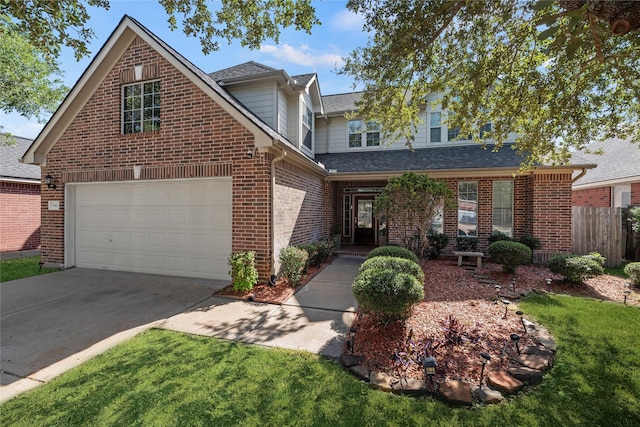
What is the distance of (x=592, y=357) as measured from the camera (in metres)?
3.60

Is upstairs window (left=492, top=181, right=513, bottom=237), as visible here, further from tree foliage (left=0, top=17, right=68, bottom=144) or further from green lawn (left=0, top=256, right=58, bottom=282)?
tree foliage (left=0, top=17, right=68, bottom=144)

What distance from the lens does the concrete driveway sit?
3.84 metres

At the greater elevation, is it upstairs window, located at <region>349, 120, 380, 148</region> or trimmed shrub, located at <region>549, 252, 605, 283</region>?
upstairs window, located at <region>349, 120, 380, 148</region>

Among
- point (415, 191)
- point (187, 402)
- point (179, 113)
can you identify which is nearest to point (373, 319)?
point (187, 402)

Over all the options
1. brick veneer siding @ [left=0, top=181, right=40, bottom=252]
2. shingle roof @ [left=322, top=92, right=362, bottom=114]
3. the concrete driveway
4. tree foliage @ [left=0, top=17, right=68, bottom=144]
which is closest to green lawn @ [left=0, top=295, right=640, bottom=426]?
the concrete driveway

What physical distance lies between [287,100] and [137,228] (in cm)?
666

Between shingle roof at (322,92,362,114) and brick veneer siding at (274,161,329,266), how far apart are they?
4288 millimetres

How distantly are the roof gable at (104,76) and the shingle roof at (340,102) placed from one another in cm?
638

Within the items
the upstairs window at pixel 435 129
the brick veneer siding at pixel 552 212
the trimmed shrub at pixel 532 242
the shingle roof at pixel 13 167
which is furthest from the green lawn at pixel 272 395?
the shingle roof at pixel 13 167

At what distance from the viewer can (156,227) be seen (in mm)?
7773

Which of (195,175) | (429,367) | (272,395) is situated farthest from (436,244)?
(272,395)

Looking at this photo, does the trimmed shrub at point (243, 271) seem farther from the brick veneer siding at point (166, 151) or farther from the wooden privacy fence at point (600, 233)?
the wooden privacy fence at point (600, 233)

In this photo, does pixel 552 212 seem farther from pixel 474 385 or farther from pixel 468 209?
pixel 474 385

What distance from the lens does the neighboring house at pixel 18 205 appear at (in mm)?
11406
